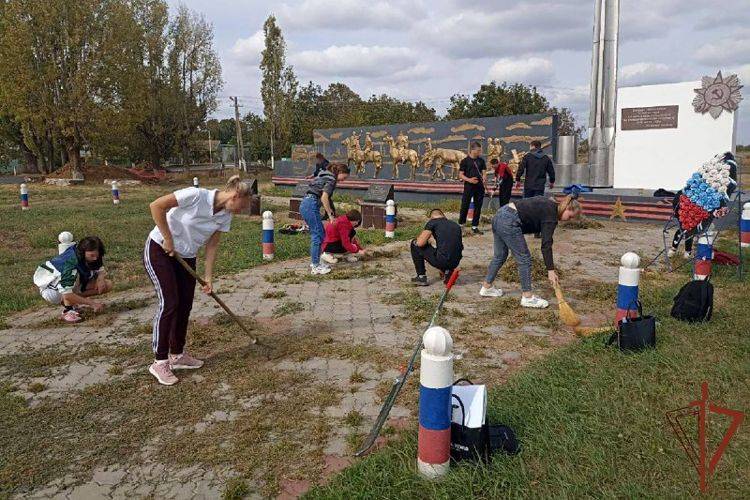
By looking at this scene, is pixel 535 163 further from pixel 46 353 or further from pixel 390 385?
pixel 46 353

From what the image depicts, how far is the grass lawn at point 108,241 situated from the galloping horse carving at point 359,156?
5.24 meters

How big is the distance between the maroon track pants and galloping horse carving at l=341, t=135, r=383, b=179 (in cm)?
1837

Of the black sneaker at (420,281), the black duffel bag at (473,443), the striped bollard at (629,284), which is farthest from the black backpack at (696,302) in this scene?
the black duffel bag at (473,443)

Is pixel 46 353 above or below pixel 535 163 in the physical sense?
below

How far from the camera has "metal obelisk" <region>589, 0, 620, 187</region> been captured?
1795cm

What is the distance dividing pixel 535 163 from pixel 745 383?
769 centimetres

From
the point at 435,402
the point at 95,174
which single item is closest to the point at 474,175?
the point at 435,402

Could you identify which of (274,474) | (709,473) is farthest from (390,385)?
(709,473)

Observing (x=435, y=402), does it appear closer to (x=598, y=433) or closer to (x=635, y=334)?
(x=598, y=433)

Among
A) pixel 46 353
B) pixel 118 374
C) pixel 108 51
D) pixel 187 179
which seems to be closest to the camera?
pixel 118 374

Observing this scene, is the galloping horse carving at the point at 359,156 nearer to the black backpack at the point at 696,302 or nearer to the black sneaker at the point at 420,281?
the black sneaker at the point at 420,281

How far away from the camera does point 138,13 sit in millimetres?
39719

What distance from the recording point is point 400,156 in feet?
70.3

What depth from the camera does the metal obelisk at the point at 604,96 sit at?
18.0 metres
